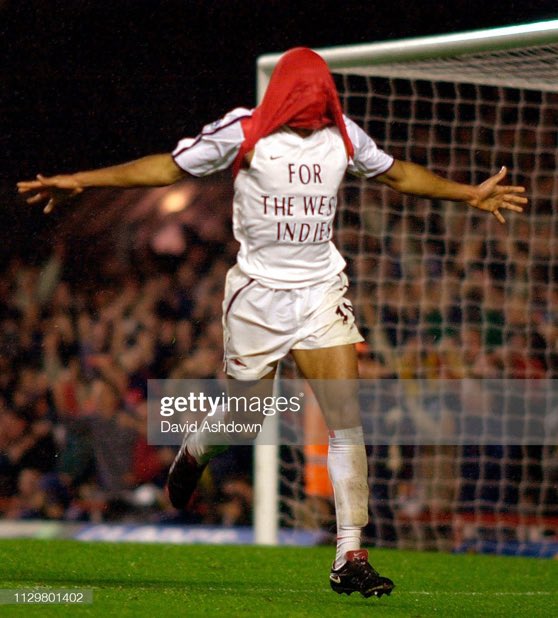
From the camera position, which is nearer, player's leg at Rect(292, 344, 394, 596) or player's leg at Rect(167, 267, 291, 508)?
player's leg at Rect(292, 344, 394, 596)

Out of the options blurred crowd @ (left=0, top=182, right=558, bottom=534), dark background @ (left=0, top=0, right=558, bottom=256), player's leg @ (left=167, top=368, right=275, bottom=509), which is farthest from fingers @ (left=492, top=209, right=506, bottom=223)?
dark background @ (left=0, top=0, right=558, bottom=256)

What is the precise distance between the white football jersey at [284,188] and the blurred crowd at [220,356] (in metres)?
3.54

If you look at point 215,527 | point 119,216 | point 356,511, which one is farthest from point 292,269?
point 119,216

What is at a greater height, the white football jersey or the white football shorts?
the white football jersey

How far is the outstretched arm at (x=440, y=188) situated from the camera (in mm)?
5621

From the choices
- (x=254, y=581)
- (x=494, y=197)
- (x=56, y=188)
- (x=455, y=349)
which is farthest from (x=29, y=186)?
(x=455, y=349)

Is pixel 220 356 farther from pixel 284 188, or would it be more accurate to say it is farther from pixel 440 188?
pixel 284 188

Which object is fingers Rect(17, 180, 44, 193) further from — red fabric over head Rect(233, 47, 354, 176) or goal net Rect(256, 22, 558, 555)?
goal net Rect(256, 22, 558, 555)

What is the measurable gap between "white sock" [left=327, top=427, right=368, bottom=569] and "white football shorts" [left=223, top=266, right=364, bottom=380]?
→ 391 millimetres

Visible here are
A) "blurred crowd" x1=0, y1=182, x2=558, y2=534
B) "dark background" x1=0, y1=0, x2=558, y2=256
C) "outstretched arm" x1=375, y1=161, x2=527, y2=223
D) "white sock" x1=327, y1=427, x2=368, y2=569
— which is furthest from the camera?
"dark background" x1=0, y1=0, x2=558, y2=256

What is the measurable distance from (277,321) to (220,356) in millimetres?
4801

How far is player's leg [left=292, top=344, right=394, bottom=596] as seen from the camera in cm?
524

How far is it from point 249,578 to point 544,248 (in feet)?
12.6

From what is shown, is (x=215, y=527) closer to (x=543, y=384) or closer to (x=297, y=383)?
(x=297, y=383)
